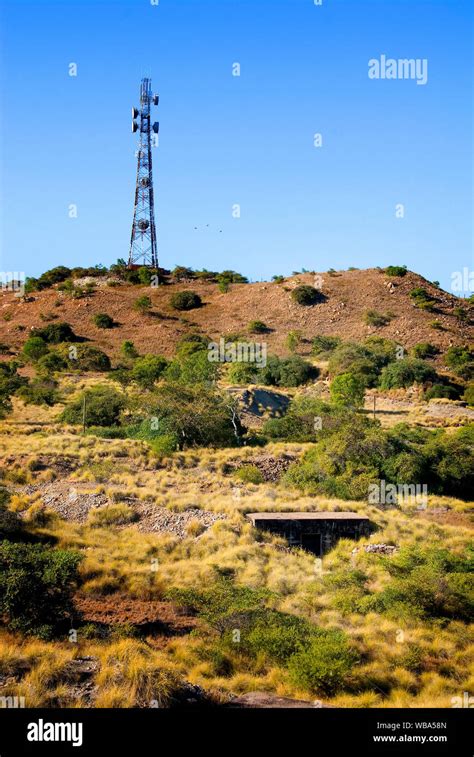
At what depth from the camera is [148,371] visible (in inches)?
1679

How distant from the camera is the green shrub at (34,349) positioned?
52.0m

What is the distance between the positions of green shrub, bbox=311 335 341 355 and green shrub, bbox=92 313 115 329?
17.9 m

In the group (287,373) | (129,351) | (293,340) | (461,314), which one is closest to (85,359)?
(129,351)

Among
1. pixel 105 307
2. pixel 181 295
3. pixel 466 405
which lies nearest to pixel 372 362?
pixel 466 405

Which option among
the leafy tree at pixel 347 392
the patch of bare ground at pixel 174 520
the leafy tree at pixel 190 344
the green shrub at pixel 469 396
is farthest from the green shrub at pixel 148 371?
the patch of bare ground at pixel 174 520

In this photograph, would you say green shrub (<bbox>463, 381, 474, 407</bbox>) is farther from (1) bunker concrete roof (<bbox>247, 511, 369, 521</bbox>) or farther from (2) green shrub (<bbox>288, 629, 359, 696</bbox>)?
(2) green shrub (<bbox>288, 629, 359, 696</bbox>)

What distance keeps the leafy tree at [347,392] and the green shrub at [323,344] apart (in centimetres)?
1417

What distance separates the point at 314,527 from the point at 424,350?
123 ft

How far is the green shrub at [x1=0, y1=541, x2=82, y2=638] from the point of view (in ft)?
41.7

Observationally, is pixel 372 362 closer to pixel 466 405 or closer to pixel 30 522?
pixel 466 405

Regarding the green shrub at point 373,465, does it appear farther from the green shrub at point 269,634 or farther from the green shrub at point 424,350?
the green shrub at point 424,350

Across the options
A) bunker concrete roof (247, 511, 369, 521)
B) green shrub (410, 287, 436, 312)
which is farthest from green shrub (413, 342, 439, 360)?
bunker concrete roof (247, 511, 369, 521)

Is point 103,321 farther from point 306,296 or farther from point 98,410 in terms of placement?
point 98,410

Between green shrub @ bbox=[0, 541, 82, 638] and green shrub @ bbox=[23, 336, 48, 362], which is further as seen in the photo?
green shrub @ bbox=[23, 336, 48, 362]
